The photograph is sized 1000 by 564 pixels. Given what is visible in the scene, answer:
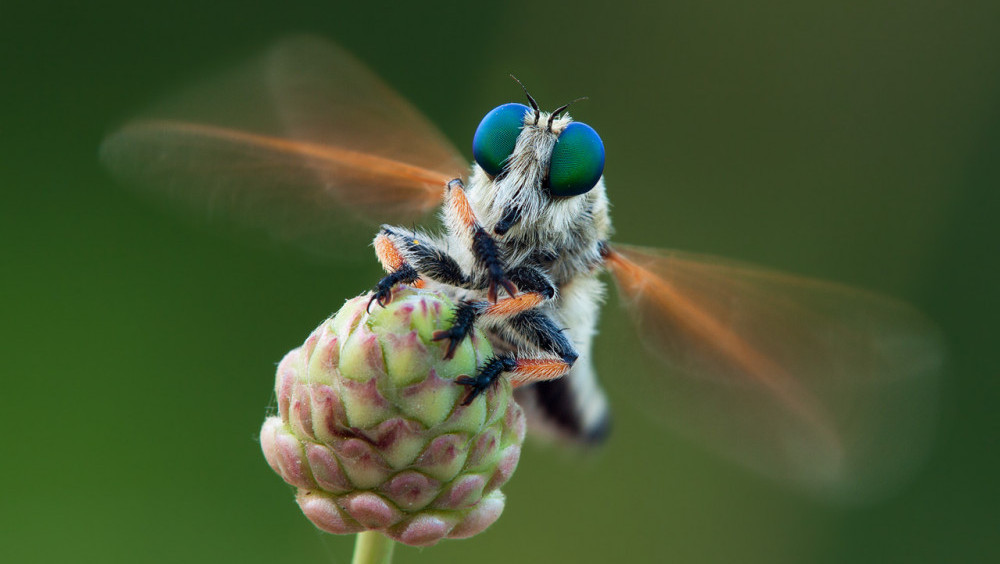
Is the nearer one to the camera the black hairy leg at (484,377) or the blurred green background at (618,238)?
the black hairy leg at (484,377)

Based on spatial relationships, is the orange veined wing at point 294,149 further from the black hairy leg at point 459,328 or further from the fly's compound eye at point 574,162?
the black hairy leg at point 459,328

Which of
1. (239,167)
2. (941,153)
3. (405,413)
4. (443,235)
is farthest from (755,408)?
(941,153)

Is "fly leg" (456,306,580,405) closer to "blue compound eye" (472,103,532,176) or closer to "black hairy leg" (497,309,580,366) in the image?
"black hairy leg" (497,309,580,366)

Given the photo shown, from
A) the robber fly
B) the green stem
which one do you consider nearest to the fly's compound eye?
the robber fly

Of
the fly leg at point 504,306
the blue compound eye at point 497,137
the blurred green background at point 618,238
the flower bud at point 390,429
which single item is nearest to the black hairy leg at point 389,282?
the flower bud at point 390,429

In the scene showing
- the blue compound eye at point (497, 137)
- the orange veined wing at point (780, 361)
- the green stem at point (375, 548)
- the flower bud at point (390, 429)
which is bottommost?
→ the green stem at point (375, 548)

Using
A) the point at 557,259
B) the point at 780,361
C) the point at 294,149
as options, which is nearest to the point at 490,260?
the point at 557,259

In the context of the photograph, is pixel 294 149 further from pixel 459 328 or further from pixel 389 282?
pixel 459 328
